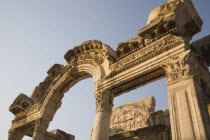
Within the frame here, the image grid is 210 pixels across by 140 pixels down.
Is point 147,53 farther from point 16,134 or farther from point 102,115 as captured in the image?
point 16,134

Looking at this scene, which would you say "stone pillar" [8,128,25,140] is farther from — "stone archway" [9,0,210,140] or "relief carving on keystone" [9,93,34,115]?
"stone archway" [9,0,210,140]

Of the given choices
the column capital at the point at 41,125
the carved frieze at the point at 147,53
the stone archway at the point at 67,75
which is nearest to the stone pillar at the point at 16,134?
the stone archway at the point at 67,75

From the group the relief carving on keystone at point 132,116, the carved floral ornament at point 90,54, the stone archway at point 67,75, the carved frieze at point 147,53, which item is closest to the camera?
the carved frieze at point 147,53

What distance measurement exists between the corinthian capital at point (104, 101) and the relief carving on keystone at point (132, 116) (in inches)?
159

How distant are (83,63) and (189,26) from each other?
4638 mm

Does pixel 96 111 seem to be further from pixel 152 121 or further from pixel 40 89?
pixel 40 89

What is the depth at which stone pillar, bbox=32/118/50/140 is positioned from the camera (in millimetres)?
9211

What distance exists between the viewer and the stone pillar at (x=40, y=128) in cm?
921

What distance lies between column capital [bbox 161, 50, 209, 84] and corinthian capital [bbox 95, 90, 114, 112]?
2.19 metres

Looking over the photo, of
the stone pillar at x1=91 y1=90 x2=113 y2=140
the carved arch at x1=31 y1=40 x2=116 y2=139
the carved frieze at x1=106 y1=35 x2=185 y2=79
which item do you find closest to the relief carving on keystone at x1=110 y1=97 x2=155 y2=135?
the carved arch at x1=31 y1=40 x2=116 y2=139

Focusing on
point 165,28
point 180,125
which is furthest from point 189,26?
point 180,125

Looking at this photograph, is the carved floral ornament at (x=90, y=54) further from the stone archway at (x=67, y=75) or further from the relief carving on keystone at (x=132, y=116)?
the relief carving on keystone at (x=132, y=116)

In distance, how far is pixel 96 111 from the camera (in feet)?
21.8

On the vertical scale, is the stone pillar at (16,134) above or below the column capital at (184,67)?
below
